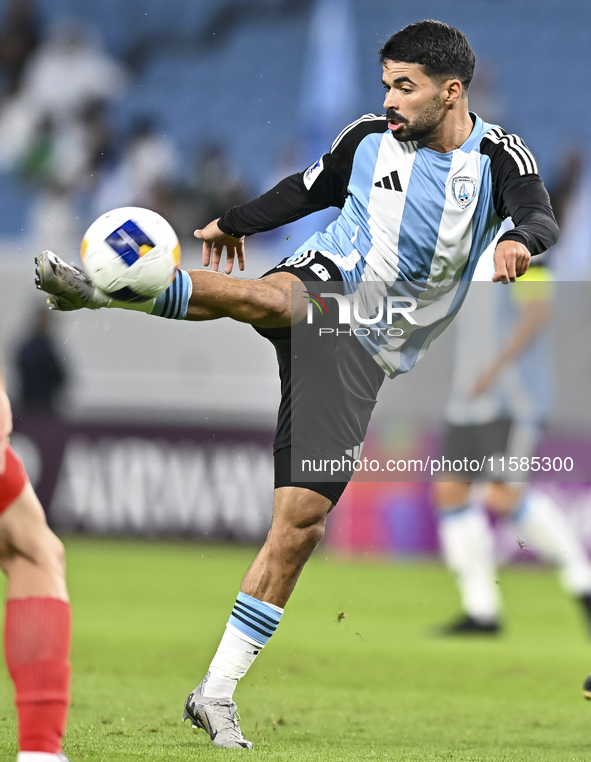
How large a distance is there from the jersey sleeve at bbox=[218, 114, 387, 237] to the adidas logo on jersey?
18 centimetres

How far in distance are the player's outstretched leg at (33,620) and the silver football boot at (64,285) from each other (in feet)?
2.71

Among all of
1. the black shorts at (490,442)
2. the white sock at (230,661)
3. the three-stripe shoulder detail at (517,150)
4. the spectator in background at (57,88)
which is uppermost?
the spectator in background at (57,88)

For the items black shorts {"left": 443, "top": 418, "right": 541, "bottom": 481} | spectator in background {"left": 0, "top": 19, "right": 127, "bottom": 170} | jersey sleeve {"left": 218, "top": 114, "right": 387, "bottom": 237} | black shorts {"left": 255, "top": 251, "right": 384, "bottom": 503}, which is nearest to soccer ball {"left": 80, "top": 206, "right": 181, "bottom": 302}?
black shorts {"left": 255, "top": 251, "right": 384, "bottom": 503}

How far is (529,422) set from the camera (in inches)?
302

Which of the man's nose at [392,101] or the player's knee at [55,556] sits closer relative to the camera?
the player's knee at [55,556]

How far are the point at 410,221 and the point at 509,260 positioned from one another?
0.76m

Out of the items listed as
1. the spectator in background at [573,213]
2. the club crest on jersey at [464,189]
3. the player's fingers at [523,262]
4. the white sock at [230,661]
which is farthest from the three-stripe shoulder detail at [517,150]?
the spectator in background at [573,213]

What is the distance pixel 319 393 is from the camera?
153 inches

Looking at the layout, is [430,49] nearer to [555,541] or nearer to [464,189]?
[464,189]

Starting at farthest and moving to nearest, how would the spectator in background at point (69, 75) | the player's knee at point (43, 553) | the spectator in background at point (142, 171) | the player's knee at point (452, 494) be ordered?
the spectator in background at point (69, 75) < the spectator in background at point (142, 171) < the player's knee at point (452, 494) < the player's knee at point (43, 553)

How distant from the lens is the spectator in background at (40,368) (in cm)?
1045

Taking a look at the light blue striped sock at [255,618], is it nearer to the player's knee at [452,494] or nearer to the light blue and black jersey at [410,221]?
the light blue and black jersey at [410,221]

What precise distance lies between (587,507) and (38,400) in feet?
16.7

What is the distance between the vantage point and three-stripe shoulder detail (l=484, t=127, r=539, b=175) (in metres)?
3.75
